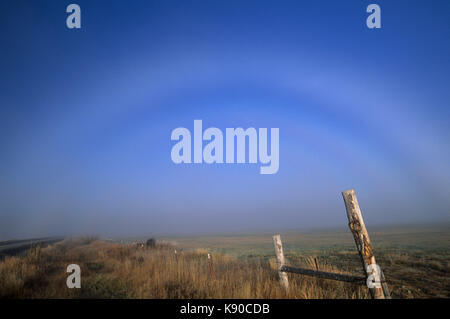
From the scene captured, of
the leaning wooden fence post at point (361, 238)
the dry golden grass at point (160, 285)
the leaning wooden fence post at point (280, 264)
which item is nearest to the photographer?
the leaning wooden fence post at point (361, 238)

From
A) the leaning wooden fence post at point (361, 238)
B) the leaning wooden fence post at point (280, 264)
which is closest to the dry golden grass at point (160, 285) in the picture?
the leaning wooden fence post at point (280, 264)

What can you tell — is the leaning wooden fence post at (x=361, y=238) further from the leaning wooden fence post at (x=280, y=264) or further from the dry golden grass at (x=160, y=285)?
the leaning wooden fence post at (x=280, y=264)

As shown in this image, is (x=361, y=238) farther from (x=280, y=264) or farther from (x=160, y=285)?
(x=160, y=285)

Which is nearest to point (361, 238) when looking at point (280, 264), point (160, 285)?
point (280, 264)

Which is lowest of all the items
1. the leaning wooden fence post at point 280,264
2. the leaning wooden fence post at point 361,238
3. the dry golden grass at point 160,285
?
the dry golden grass at point 160,285

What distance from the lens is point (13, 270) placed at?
7.50 meters

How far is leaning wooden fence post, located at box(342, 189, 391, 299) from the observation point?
13.8 feet

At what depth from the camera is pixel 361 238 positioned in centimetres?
446

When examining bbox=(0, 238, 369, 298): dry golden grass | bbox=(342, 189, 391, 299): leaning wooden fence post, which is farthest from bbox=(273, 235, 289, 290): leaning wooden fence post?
bbox=(342, 189, 391, 299): leaning wooden fence post

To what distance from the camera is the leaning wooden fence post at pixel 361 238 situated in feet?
13.8

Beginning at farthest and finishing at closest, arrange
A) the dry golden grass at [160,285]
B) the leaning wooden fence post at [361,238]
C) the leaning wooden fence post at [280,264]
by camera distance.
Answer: the leaning wooden fence post at [280,264] → the dry golden grass at [160,285] → the leaning wooden fence post at [361,238]

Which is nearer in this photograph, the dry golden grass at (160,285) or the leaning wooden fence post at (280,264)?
the dry golden grass at (160,285)

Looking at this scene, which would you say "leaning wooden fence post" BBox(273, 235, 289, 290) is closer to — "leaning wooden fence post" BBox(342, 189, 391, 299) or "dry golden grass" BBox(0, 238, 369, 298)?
"dry golden grass" BBox(0, 238, 369, 298)
